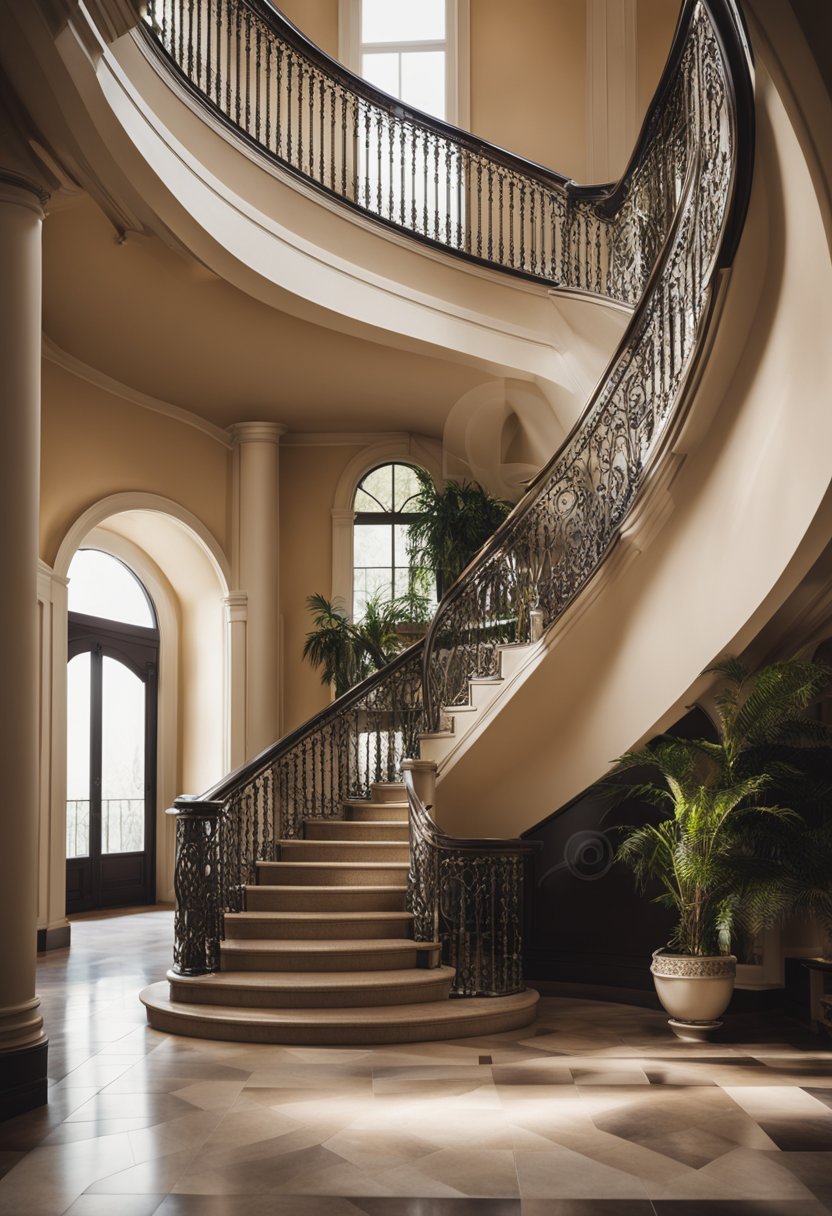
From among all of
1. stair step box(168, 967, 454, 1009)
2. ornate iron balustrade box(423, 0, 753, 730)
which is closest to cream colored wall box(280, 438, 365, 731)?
ornate iron balustrade box(423, 0, 753, 730)

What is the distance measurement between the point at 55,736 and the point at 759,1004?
5.75 metres

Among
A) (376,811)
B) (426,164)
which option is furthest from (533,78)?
(376,811)

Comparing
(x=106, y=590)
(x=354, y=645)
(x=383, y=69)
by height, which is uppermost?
(x=383, y=69)

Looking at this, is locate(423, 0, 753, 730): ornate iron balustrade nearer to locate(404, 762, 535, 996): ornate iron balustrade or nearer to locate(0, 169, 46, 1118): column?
locate(404, 762, 535, 996): ornate iron balustrade

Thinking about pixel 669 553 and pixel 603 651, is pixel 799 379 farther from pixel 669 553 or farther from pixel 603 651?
pixel 603 651

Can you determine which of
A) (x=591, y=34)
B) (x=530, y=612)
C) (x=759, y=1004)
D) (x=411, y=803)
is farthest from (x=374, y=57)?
(x=759, y=1004)

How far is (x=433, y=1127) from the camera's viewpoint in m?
4.85

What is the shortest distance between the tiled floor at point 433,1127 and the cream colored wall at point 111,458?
15.6 feet

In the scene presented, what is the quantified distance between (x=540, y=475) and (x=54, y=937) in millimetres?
5403

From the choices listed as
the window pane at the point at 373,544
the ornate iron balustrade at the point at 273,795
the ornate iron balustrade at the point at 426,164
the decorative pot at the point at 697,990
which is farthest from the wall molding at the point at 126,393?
the decorative pot at the point at 697,990

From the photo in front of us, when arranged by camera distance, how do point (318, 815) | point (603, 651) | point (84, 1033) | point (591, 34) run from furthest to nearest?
point (591, 34) → point (318, 815) → point (603, 651) → point (84, 1033)

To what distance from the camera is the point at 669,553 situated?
265 inches

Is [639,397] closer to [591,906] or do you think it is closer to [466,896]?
[466,896]

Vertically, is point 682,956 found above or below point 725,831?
below
